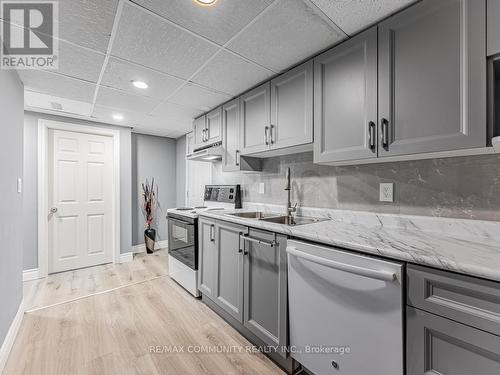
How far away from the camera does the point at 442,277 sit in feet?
2.76

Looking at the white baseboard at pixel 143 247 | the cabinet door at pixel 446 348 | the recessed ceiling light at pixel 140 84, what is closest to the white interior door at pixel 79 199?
the white baseboard at pixel 143 247

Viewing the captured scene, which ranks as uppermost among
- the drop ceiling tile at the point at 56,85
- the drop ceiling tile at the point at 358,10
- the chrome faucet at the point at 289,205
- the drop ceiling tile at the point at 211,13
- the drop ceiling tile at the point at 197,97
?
the drop ceiling tile at the point at 56,85

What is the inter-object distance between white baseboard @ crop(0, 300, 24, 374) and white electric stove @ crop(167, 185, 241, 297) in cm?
141

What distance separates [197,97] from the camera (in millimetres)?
2449

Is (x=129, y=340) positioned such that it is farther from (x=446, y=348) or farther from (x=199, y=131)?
(x=199, y=131)

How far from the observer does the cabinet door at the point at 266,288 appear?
1.46 meters

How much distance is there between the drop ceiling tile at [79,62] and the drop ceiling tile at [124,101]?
275 millimetres

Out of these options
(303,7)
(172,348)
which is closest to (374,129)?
(303,7)

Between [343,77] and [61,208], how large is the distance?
3916 mm

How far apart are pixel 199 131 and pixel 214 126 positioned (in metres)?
0.39

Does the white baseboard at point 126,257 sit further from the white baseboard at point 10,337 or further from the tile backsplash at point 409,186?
the tile backsplash at point 409,186

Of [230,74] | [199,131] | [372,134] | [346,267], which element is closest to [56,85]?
[199,131]

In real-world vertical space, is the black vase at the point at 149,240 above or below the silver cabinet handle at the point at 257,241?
below

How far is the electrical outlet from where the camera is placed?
1511 millimetres
